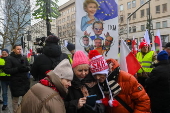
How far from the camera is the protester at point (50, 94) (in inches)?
75.9

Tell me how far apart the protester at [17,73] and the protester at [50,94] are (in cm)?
335

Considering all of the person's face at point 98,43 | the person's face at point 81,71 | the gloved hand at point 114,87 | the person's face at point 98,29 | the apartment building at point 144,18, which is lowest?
the gloved hand at point 114,87

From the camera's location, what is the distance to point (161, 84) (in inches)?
171

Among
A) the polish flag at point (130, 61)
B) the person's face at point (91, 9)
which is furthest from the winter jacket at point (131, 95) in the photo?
the person's face at point (91, 9)

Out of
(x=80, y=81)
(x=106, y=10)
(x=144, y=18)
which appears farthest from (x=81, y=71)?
(x=144, y=18)

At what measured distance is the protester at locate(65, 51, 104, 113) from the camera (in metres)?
2.32

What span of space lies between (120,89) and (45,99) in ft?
3.40

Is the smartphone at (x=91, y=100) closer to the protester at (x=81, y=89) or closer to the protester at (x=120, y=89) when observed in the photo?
the protester at (x=81, y=89)

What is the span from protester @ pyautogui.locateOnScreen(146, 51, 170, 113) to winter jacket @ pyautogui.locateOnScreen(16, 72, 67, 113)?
2783 mm

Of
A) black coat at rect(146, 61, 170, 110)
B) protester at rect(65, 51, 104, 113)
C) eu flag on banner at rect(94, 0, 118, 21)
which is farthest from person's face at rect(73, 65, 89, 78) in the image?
black coat at rect(146, 61, 170, 110)

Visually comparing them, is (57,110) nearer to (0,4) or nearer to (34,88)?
(34,88)

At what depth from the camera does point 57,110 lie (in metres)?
1.91

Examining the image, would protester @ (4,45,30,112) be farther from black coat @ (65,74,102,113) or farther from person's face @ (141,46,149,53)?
person's face @ (141,46,149,53)

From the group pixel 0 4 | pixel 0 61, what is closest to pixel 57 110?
pixel 0 61
